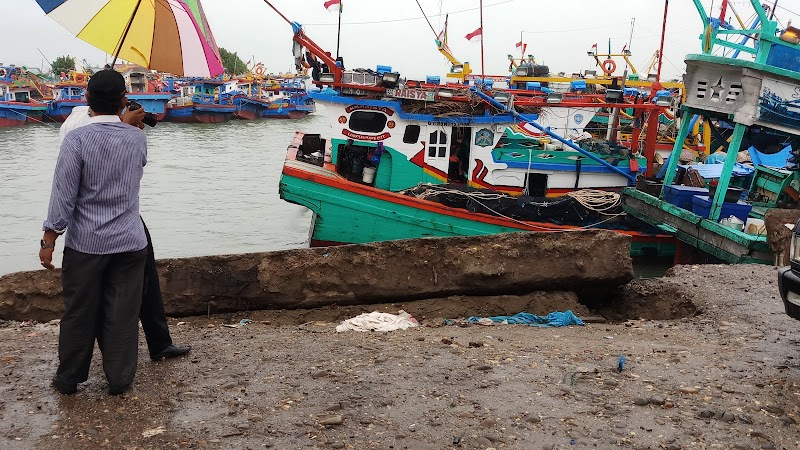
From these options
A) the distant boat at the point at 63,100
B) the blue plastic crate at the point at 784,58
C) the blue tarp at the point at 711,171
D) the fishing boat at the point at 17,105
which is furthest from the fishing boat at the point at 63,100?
the blue plastic crate at the point at 784,58

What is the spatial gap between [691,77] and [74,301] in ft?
28.7

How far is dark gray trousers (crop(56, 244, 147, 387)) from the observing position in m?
3.39

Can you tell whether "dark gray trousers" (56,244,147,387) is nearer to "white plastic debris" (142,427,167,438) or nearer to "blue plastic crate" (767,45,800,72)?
"white plastic debris" (142,427,167,438)

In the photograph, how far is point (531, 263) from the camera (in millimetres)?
6285

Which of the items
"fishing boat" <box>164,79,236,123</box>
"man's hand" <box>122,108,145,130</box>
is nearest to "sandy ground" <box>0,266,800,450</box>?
"man's hand" <box>122,108,145,130</box>

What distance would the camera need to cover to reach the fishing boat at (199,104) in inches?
1566

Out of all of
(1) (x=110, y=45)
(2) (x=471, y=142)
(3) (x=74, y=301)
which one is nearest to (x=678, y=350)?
(3) (x=74, y=301)

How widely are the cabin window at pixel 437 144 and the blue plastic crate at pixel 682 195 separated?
369cm

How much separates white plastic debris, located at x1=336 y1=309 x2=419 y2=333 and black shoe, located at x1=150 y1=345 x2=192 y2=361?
127 cm

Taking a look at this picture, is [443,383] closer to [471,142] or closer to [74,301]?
[74,301]

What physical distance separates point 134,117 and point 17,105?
1392 inches

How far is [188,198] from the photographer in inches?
750

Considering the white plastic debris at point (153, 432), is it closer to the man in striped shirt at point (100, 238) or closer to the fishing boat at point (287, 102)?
the man in striped shirt at point (100, 238)

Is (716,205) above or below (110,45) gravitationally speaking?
below
